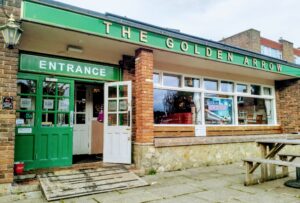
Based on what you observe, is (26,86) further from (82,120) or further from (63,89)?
(82,120)

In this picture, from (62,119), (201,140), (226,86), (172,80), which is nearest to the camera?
(62,119)

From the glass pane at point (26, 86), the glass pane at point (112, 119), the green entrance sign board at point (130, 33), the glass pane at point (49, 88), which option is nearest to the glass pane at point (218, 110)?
the green entrance sign board at point (130, 33)

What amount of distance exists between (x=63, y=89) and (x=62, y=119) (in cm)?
76

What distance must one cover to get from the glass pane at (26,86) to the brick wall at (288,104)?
967 cm

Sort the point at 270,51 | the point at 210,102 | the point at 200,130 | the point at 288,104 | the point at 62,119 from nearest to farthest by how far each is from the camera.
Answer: the point at 62,119, the point at 200,130, the point at 210,102, the point at 288,104, the point at 270,51

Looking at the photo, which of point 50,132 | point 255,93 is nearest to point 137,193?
point 50,132

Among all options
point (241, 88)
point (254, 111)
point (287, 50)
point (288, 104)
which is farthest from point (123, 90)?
point (287, 50)

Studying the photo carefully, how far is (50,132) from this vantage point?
6.17m

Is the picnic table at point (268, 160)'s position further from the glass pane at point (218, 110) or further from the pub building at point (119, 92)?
the glass pane at point (218, 110)

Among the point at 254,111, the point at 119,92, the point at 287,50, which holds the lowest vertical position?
the point at 254,111

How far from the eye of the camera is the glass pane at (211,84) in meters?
9.05

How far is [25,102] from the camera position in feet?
19.5

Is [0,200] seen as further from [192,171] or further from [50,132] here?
[192,171]

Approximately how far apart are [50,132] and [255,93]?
8082 millimetres
